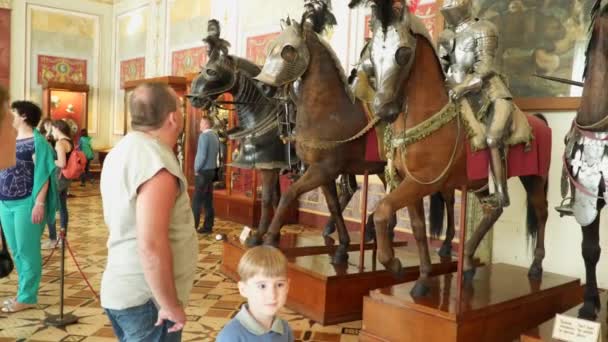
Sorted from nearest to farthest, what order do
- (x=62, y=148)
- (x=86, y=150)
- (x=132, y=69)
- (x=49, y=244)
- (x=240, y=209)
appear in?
1. (x=62, y=148)
2. (x=49, y=244)
3. (x=240, y=209)
4. (x=86, y=150)
5. (x=132, y=69)

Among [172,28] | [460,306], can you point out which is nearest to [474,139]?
[460,306]

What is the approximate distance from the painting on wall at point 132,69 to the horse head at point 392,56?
A: 464 inches

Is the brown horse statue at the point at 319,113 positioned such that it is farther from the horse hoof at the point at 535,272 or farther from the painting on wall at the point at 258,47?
the painting on wall at the point at 258,47

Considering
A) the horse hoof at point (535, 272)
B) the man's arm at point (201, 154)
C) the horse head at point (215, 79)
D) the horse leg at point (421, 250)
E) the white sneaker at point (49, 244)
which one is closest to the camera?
the horse leg at point (421, 250)

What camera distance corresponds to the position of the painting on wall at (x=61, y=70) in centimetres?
1505

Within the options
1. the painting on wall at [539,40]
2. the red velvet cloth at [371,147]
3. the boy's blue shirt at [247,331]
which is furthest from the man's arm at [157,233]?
the painting on wall at [539,40]

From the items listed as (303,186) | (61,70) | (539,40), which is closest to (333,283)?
(303,186)

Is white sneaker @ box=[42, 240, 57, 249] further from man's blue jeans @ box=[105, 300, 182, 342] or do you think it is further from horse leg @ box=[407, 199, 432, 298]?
man's blue jeans @ box=[105, 300, 182, 342]

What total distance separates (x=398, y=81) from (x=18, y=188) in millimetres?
2885

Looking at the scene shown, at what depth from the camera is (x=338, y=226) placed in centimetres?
502

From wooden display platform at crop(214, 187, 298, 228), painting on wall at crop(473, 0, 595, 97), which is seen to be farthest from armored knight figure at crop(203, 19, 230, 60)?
wooden display platform at crop(214, 187, 298, 228)

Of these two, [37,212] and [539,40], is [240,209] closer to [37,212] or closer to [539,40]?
[37,212]

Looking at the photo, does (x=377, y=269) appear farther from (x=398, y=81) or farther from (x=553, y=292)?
(x=398, y=81)

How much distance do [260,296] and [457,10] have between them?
10.0ft
